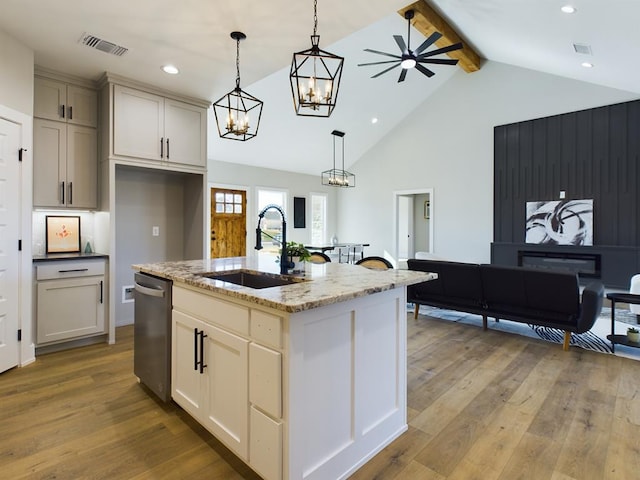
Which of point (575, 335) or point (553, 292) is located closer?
point (553, 292)

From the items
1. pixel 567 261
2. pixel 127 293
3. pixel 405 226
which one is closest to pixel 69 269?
pixel 127 293

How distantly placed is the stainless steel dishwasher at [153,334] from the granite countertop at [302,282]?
0.10 metres

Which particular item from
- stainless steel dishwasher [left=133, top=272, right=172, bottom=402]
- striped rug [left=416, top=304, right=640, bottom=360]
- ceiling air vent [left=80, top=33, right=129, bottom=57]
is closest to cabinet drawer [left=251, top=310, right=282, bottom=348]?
stainless steel dishwasher [left=133, top=272, right=172, bottom=402]

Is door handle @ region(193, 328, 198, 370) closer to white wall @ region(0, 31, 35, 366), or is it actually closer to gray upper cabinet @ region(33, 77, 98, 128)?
white wall @ region(0, 31, 35, 366)

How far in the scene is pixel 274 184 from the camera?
28.5 ft

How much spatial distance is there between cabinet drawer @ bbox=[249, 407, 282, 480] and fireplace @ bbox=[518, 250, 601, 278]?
5.93 meters

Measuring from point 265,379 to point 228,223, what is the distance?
6535 millimetres

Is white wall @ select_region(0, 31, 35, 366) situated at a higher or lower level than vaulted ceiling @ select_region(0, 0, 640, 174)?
lower

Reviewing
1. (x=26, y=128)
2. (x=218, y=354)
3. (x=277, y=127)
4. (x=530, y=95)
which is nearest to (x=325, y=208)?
(x=277, y=127)

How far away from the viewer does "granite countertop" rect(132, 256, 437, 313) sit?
1.46 meters

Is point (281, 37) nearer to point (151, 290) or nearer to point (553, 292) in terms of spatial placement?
point (151, 290)

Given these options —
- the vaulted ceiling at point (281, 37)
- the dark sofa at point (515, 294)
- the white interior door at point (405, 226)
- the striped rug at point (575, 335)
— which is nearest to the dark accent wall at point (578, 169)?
the vaulted ceiling at point (281, 37)

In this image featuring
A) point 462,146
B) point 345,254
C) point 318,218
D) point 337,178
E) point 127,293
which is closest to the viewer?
point 127,293

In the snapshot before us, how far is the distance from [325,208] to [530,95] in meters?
5.39
